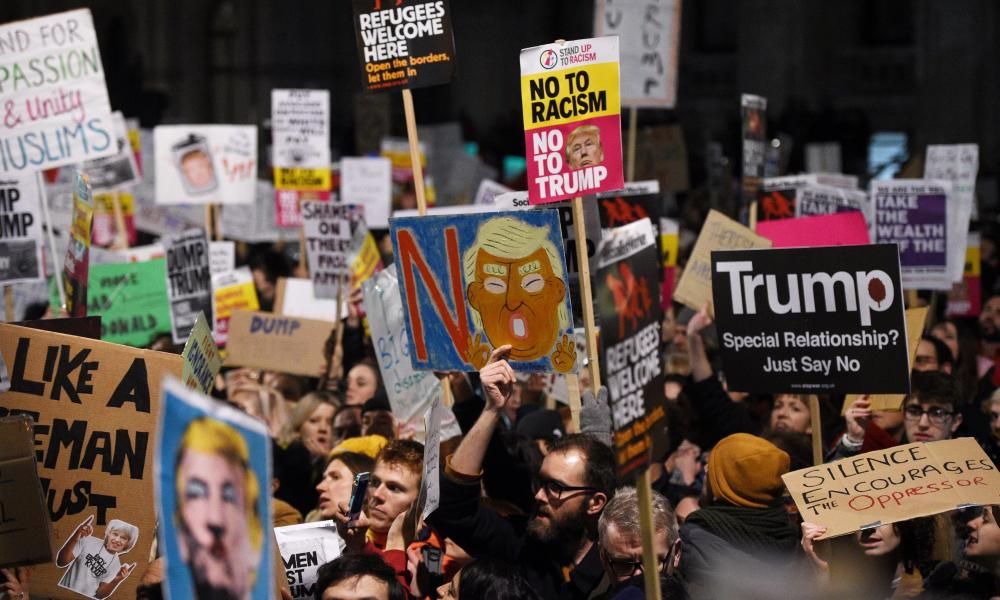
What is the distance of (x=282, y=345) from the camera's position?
1003cm

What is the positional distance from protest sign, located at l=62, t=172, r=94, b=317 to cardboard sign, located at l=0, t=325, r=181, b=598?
259 cm

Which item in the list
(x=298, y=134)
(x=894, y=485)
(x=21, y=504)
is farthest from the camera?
(x=298, y=134)

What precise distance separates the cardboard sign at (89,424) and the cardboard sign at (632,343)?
179 centimetres

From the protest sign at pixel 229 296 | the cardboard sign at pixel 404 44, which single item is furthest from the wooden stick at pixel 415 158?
the protest sign at pixel 229 296

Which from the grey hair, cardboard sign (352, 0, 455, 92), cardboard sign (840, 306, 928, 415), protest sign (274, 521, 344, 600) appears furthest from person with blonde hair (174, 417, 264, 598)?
cardboard sign (352, 0, 455, 92)

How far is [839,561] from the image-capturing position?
498 centimetres

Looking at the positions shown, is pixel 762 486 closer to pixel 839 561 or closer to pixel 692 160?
pixel 839 561

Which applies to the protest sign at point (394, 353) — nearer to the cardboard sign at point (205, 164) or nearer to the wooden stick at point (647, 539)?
the wooden stick at point (647, 539)

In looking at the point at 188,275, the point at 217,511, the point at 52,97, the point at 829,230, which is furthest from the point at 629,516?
the point at 188,275

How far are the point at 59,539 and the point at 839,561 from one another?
2.46 meters

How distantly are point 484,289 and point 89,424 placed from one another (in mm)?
1429

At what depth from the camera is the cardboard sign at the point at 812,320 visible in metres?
5.64

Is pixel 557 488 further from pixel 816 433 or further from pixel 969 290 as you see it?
pixel 969 290

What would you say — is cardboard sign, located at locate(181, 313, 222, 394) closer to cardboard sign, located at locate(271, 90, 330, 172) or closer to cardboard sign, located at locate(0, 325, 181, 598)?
cardboard sign, located at locate(0, 325, 181, 598)
